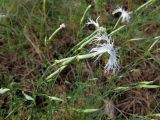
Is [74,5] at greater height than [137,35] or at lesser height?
greater

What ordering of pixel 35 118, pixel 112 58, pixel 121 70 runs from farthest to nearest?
pixel 121 70 < pixel 35 118 < pixel 112 58

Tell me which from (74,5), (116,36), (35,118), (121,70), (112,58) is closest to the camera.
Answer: (112,58)

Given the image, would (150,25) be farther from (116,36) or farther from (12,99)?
(12,99)

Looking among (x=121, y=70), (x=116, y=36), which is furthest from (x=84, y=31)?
(x=121, y=70)

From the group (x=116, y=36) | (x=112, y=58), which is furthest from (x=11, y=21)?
(x=112, y=58)

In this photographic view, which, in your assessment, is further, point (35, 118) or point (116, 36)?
point (116, 36)

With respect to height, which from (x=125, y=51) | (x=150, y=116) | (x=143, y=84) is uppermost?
(x=125, y=51)

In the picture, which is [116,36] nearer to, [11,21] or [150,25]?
[150,25]
